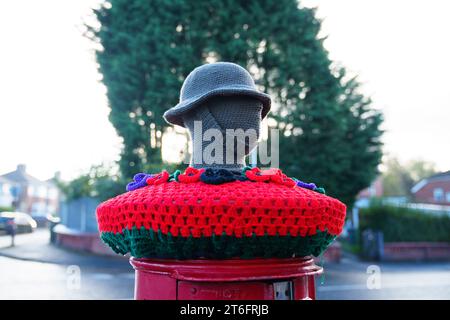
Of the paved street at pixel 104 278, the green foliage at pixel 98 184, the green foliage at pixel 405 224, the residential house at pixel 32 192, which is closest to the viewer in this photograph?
the paved street at pixel 104 278

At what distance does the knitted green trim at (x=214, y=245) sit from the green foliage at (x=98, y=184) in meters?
9.56

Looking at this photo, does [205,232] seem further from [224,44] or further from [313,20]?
[313,20]

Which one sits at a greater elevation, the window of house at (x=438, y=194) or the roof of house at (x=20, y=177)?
the roof of house at (x=20, y=177)

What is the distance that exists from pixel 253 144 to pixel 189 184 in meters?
0.33

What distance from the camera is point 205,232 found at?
1000 mm

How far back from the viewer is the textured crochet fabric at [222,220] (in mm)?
1000

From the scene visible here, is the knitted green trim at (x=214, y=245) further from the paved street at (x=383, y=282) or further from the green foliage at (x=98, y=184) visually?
the green foliage at (x=98, y=184)

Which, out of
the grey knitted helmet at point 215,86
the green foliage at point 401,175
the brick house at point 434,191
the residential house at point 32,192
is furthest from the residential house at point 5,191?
the green foliage at point 401,175

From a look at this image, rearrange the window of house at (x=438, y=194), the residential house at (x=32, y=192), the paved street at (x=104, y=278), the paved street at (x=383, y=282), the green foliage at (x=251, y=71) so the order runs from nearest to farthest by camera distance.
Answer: the paved street at (x=104, y=278), the paved street at (x=383, y=282), the green foliage at (x=251, y=71), the window of house at (x=438, y=194), the residential house at (x=32, y=192)

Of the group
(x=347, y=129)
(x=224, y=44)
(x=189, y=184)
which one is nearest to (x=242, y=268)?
(x=189, y=184)

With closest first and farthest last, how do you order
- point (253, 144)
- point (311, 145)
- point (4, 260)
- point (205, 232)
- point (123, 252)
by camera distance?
1. point (205, 232)
2. point (123, 252)
3. point (253, 144)
4. point (311, 145)
5. point (4, 260)

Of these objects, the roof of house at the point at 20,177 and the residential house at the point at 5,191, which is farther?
the roof of house at the point at 20,177

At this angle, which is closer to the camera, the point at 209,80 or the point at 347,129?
the point at 209,80

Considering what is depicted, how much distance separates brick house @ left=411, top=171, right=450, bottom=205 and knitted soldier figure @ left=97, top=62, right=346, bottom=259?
31.3 meters
